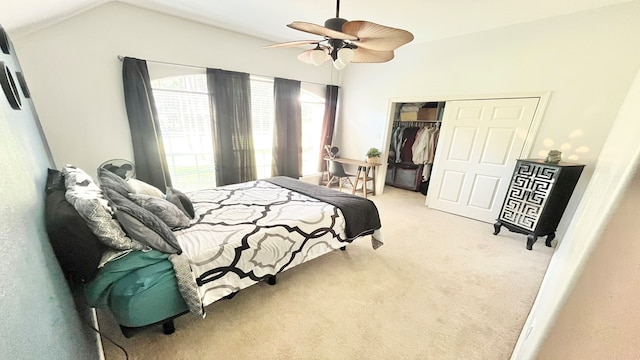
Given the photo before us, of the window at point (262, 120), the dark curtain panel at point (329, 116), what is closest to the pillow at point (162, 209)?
the window at point (262, 120)

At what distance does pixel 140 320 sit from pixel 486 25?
4.39 metres

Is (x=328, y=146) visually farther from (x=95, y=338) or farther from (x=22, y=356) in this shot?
(x=22, y=356)

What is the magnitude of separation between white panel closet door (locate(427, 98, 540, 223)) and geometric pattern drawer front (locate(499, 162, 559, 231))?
0.38 metres

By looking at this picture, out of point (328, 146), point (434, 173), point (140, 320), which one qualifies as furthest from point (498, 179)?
point (140, 320)

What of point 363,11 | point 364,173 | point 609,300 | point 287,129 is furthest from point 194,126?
point 609,300

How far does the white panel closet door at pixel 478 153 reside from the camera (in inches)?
112

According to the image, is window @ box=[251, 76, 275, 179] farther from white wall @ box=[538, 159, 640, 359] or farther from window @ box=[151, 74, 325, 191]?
white wall @ box=[538, 159, 640, 359]

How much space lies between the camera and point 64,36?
216cm

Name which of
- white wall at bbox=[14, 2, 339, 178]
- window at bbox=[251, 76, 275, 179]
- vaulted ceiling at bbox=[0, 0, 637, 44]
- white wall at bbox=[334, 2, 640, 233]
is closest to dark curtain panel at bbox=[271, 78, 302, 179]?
window at bbox=[251, 76, 275, 179]

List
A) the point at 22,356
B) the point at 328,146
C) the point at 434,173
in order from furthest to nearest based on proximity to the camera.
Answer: the point at 328,146, the point at 434,173, the point at 22,356

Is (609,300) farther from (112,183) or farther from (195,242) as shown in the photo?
(112,183)

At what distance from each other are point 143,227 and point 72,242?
274 millimetres

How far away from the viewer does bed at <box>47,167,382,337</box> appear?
44.8 inches

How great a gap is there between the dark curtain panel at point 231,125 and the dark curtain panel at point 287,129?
0.51 meters
